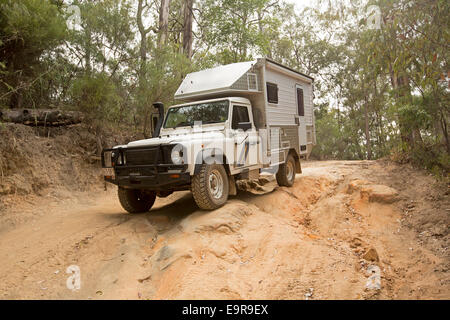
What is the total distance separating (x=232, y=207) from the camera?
5715 millimetres

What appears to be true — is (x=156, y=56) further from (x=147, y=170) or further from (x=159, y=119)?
(x=147, y=170)

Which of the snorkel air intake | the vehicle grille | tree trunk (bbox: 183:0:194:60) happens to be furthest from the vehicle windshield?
tree trunk (bbox: 183:0:194:60)

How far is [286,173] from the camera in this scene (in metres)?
8.34

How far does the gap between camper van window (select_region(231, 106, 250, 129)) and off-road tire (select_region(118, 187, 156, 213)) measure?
2092 millimetres

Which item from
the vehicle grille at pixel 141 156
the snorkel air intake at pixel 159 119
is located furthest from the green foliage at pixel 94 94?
the vehicle grille at pixel 141 156

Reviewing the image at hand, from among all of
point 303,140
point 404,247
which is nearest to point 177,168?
point 404,247

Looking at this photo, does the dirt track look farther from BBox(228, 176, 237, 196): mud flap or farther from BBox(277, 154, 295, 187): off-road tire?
BBox(277, 154, 295, 187): off-road tire

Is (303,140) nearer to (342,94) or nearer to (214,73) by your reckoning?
(214,73)

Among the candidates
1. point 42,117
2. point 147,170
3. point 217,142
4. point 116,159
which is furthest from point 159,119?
point 42,117

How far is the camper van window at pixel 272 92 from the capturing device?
24.5ft

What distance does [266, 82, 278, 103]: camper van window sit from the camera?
7.47 metres

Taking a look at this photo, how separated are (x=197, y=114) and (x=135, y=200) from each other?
6.94 ft

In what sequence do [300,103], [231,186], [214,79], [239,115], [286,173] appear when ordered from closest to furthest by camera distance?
[231,186] → [239,115] → [214,79] → [286,173] → [300,103]
